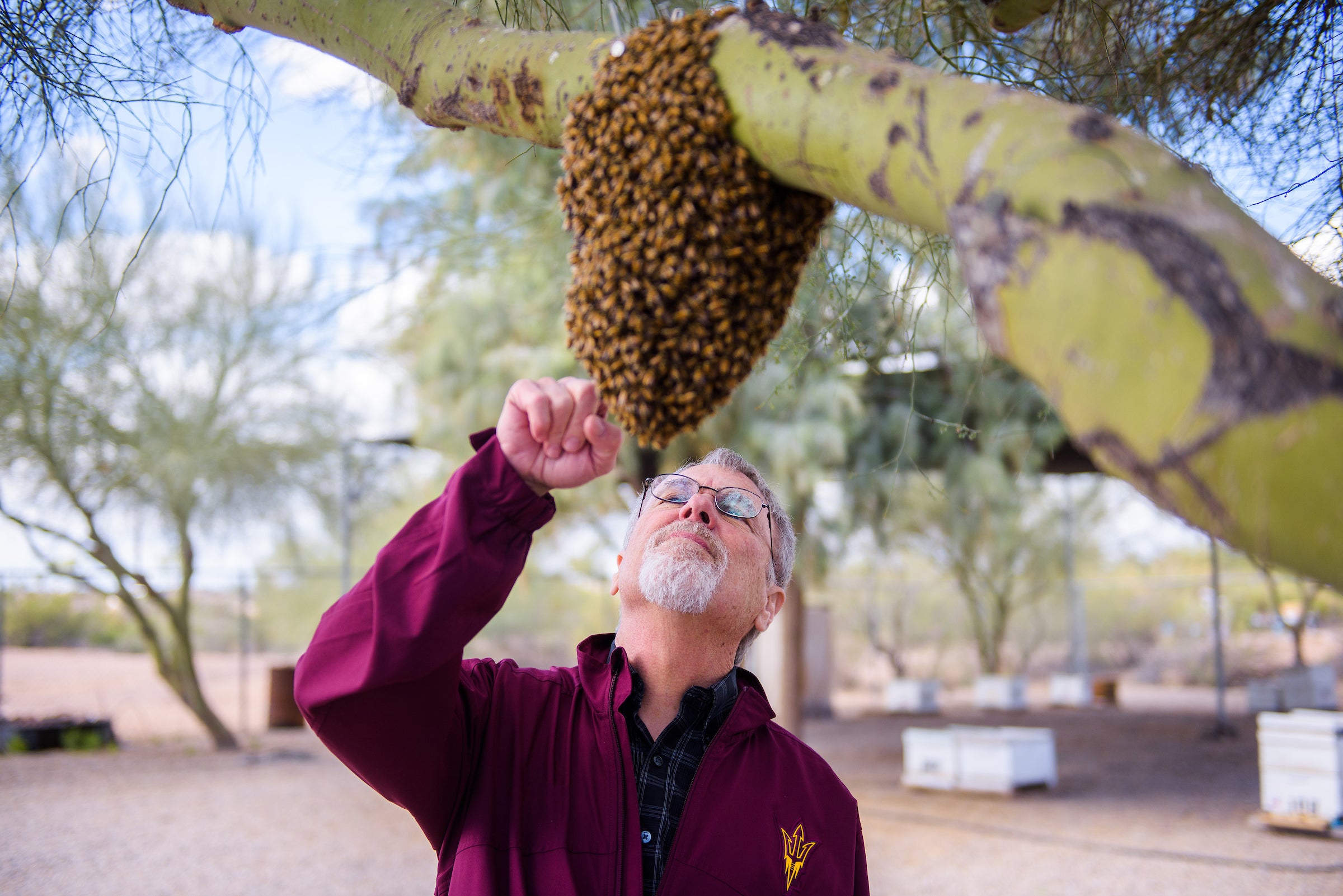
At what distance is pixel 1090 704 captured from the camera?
18.1 meters

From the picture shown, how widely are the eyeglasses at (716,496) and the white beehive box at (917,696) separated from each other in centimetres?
1612

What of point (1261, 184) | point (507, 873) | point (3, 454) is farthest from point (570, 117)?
point (3, 454)

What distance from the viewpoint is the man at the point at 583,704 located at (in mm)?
1501

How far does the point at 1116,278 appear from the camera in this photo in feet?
2.77

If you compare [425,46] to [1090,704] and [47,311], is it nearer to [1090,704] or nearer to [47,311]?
[47,311]

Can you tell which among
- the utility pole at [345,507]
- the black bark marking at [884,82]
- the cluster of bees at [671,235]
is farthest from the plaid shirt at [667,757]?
the utility pole at [345,507]

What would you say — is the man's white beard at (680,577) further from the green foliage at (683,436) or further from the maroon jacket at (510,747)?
the green foliage at (683,436)

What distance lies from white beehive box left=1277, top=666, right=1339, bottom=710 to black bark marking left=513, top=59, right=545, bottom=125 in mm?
17088

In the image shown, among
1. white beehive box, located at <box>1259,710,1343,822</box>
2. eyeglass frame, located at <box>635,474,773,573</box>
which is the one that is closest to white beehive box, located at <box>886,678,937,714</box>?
white beehive box, located at <box>1259,710,1343,822</box>

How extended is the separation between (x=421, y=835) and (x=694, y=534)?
7.14 m

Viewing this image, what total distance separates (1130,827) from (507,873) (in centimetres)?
839

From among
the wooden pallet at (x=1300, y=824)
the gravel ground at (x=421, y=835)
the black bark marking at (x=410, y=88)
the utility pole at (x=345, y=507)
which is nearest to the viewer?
the black bark marking at (x=410, y=88)

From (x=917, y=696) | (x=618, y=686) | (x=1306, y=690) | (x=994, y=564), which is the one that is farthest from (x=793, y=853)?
(x=994, y=564)

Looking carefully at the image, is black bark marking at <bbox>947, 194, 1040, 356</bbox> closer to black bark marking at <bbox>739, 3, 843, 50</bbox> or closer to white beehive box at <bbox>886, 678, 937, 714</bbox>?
black bark marking at <bbox>739, 3, 843, 50</bbox>
